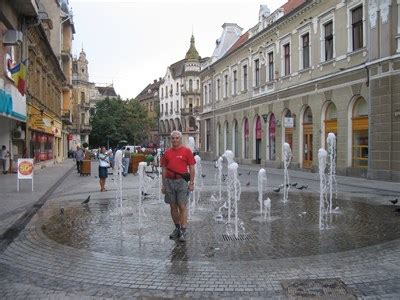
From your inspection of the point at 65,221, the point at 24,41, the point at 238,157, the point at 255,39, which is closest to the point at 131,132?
the point at 238,157

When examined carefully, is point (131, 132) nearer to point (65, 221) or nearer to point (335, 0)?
point (335, 0)

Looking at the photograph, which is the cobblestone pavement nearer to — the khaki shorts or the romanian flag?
the khaki shorts

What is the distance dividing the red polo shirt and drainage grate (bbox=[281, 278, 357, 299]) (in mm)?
2855

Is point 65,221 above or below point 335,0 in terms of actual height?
below

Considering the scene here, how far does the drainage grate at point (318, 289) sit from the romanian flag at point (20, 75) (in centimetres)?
1940

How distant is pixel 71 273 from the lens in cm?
587

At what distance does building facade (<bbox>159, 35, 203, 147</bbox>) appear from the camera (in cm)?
8200

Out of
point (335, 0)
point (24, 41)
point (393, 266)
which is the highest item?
point (335, 0)

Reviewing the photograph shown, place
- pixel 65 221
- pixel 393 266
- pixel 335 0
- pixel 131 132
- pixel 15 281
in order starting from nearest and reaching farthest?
1. pixel 15 281
2. pixel 393 266
3. pixel 65 221
4. pixel 335 0
5. pixel 131 132

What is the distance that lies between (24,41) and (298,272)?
23641mm

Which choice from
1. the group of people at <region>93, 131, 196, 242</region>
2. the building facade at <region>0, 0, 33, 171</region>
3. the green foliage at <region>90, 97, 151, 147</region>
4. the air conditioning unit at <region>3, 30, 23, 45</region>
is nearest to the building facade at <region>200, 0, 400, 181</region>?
the group of people at <region>93, 131, 196, 242</region>

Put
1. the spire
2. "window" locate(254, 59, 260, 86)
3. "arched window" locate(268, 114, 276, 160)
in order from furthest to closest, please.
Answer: the spire < "window" locate(254, 59, 260, 86) < "arched window" locate(268, 114, 276, 160)

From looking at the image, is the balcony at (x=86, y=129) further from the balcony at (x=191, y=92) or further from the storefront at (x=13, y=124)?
the storefront at (x=13, y=124)

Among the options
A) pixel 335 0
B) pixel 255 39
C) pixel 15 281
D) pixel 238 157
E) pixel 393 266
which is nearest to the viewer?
pixel 15 281
